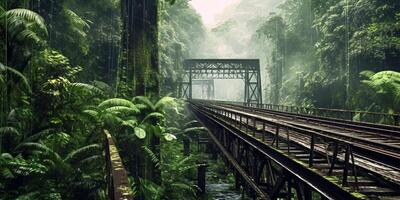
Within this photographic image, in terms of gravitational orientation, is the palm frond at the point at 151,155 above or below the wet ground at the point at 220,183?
above

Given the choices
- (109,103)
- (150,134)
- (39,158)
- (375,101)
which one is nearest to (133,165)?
(150,134)

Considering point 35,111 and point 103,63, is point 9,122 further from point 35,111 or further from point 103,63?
point 103,63

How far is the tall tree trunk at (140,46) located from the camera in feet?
42.5

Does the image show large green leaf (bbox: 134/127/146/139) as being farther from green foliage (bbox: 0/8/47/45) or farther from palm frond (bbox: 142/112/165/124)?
green foliage (bbox: 0/8/47/45)

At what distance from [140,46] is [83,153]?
17.1 feet

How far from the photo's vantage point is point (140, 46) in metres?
13.2

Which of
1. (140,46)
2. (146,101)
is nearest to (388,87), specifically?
(140,46)

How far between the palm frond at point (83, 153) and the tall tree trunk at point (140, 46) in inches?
146

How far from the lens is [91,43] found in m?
21.9

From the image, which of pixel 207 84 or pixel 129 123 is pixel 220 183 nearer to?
pixel 129 123

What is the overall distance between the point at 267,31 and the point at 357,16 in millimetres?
21970

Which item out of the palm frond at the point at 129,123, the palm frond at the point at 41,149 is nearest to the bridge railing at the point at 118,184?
A: the palm frond at the point at 41,149

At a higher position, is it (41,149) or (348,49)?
(348,49)

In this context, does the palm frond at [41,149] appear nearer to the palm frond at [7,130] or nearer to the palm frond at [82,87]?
the palm frond at [7,130]
